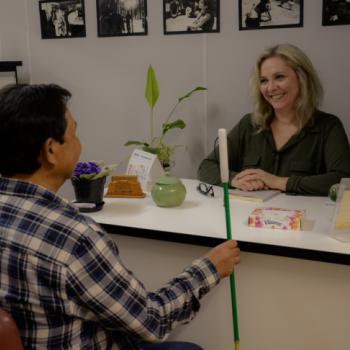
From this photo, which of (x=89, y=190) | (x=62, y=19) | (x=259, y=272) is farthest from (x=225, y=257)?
(x=62, y=19)

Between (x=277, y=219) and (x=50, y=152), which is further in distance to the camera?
(x=277, y=219)

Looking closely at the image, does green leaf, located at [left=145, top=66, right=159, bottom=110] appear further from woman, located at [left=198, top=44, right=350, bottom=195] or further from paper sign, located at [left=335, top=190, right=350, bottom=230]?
paper sign, located at [left=335, top=190, right=350, bottom=230]

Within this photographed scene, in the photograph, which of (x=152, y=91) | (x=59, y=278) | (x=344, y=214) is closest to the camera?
(x=59, y=278)

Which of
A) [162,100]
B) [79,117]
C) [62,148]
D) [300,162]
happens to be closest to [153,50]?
[162,100]

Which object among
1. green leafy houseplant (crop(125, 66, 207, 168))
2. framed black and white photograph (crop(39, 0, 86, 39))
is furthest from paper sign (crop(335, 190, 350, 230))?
framed black and white photograph (crop(39, 0, 86, 39))

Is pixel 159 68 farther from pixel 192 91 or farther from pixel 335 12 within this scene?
pixel 335 12

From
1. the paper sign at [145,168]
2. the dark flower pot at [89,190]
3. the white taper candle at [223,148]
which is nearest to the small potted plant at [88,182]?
the dark flower pot at [89,190]

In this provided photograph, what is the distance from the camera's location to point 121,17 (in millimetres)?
3197

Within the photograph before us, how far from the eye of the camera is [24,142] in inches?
39.9

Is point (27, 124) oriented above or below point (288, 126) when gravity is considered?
above

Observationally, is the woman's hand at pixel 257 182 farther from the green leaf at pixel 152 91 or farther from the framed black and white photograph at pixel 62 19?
the framed black and white photograph at pixel 62 19

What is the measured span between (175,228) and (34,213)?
0.71 meters

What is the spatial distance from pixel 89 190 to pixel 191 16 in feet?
5.06

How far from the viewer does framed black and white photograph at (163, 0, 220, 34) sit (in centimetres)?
294
